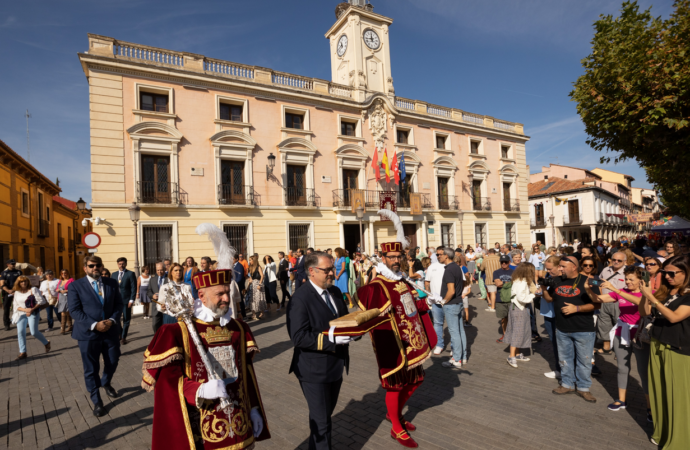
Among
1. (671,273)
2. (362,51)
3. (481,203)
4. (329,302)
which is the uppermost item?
(362,51)

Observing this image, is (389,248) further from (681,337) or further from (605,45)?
(605,45)

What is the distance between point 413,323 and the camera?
4.01 m

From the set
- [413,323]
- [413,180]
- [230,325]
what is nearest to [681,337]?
[413,323]

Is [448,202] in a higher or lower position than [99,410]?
higher

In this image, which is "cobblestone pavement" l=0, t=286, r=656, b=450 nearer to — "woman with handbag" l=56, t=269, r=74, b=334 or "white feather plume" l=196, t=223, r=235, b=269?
"white feather plume" l=196, t=223, r=235, b=269

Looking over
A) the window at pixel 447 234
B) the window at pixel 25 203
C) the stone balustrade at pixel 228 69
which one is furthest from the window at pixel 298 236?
the window at pixel 25 203

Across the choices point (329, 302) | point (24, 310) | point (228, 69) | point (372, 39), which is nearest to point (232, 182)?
point (228, 69)

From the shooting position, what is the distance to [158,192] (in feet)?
53.2

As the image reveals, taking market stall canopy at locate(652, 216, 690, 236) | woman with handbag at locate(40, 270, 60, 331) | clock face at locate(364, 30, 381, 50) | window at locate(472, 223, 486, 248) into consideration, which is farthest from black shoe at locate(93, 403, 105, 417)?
window at locate(472, 223, 486, 248)

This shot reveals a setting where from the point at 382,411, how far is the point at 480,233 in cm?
2312

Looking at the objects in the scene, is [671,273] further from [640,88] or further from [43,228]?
[43,228]

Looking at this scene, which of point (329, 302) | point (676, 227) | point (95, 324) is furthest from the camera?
point (676, 227)

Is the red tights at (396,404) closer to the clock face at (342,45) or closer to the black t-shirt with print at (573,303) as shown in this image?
the black t-shirt with print at (573,303)

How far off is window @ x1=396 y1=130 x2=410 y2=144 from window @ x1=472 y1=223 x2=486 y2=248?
25.8 ft
